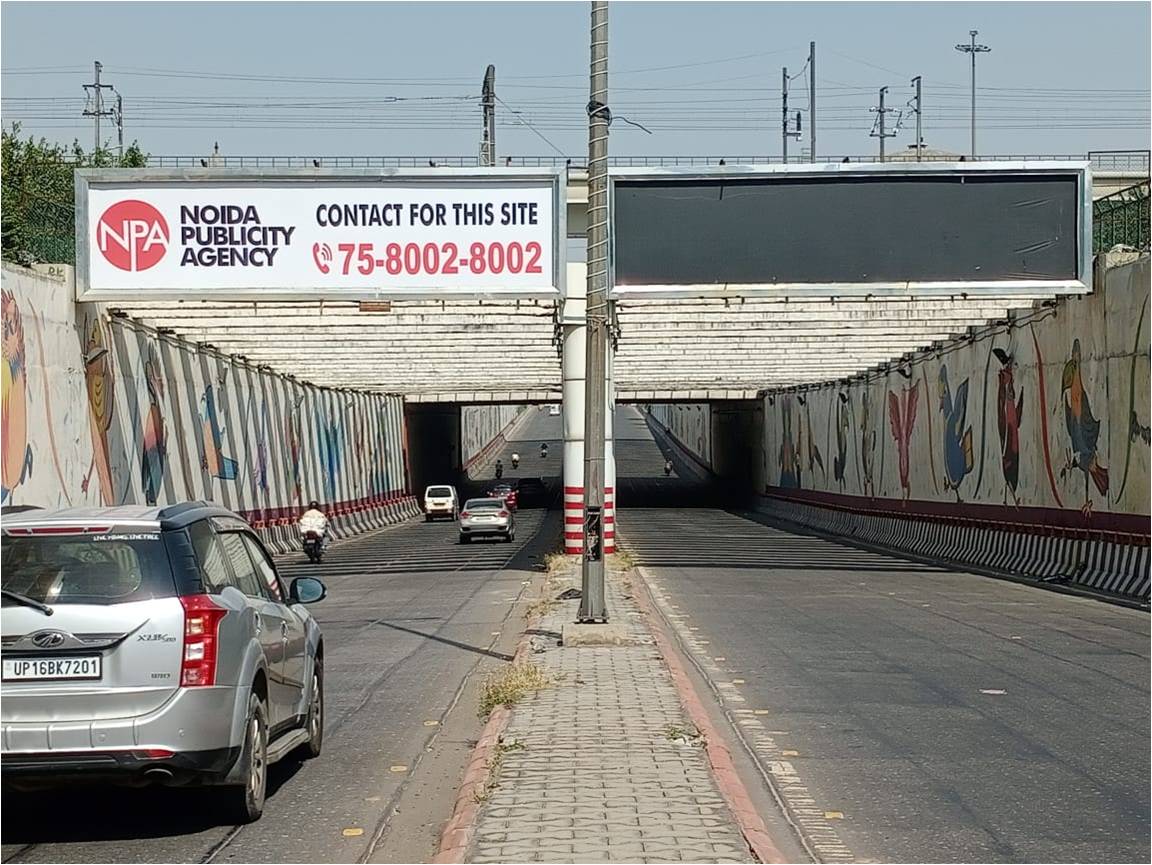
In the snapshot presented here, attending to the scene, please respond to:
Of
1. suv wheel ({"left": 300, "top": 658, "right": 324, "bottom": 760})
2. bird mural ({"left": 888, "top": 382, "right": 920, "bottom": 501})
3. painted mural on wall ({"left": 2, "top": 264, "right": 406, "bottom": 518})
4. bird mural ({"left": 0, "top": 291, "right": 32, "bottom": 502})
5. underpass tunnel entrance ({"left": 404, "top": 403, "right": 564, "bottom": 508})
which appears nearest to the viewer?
suv wheel ({"left": 300, "top": 658, "right": 324, "bottom": 760})

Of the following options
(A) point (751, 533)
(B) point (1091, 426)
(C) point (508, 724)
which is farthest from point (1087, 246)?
(A) point (751, 533)

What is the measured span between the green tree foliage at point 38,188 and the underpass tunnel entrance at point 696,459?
106 ft

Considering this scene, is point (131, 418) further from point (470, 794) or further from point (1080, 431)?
point (470, 794)

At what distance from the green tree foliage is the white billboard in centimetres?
287

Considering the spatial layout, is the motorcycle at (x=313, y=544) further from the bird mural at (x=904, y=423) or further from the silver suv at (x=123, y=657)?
the silver suv at (x=123, y=657)

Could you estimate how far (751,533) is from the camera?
174 ft

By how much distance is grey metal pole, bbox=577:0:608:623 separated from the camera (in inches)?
683

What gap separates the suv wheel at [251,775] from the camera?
8241mm

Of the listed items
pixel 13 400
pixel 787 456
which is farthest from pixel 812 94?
pixel 13 400

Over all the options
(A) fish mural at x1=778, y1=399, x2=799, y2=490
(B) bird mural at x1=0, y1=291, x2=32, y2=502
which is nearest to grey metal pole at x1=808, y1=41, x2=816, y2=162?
(A) fish mural at x1=778, y1=399, x2=799, y2=490

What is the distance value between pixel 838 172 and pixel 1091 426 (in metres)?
6.30

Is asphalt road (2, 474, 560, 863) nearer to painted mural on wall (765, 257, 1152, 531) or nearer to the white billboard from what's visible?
the white billboard

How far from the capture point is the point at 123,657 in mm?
7684

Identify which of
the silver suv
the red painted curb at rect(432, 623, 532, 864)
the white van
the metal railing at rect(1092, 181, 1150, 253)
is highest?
the metal railing at rect(1092, 181, 1150, 253)
